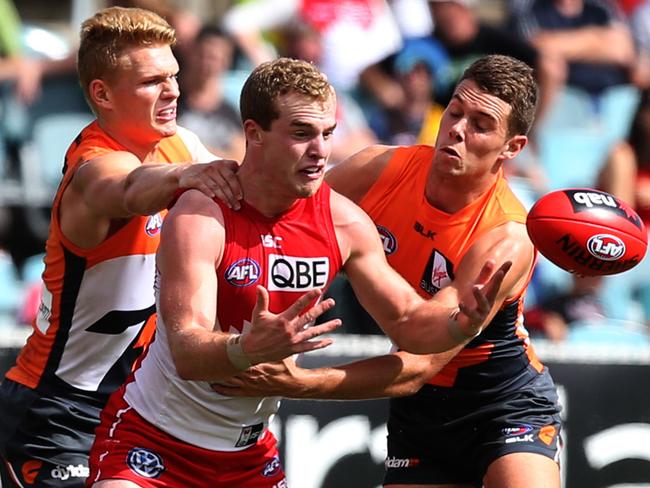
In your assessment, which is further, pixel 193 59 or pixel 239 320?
pixel 193 59

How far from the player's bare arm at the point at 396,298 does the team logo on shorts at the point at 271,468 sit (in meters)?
0.66

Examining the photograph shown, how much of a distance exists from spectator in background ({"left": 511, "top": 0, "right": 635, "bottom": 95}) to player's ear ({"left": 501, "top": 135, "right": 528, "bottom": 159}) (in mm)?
5424

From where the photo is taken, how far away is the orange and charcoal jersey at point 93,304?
4906 millimetres

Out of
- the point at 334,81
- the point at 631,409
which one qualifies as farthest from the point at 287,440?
the point at 334,81

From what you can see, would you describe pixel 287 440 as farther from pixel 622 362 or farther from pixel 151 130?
pixel 151 130

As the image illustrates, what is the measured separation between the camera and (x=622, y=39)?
36.1ft

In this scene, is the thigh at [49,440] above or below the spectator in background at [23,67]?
below

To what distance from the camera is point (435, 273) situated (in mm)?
5270

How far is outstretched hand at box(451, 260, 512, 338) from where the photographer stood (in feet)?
14.5

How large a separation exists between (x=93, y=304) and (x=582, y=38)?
23.1 ft

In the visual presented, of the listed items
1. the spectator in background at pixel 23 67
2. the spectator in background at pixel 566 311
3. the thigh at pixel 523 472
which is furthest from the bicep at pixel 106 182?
the spectator in background at pixel 23 67

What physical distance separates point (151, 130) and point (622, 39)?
7.06m

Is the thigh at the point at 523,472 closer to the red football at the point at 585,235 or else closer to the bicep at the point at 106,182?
the red football at the point at 585,235

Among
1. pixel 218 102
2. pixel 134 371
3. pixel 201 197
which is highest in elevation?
pixel 218 102
